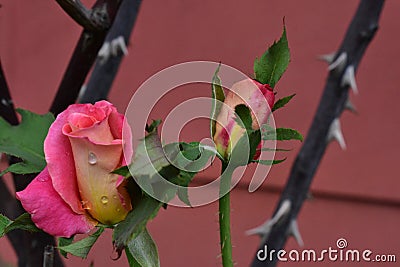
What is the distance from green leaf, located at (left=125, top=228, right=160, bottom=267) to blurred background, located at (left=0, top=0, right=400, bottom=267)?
1240 millimetres

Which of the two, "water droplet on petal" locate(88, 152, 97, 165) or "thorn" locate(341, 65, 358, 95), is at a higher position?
"water droplet on petal" locate(88, 152, 97, 165)

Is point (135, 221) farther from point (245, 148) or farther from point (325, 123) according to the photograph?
point (325, 123)

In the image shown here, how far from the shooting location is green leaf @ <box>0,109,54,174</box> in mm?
381

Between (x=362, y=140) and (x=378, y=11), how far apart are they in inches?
35.9

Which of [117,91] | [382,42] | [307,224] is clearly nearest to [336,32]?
[382,42]

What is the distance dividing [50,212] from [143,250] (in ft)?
0.16

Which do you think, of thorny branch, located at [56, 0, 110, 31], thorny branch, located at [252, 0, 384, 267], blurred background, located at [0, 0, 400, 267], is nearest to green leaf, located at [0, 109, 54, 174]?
thorny branch, located at [56, 0, 110, 31]

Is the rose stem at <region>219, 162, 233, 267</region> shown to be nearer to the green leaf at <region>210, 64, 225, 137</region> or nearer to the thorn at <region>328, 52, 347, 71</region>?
the green leaf at <region>210, 64, 225, 137</region>

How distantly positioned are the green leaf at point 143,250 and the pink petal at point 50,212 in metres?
0.03

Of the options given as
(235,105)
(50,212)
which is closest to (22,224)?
(50,212)

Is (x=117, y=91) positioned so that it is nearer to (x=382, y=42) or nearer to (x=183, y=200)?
(x=382, y=42)

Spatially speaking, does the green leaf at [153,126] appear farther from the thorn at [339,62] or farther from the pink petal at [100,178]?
the thorn at [339,62]

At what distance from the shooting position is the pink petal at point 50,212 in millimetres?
335

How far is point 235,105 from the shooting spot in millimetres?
343
